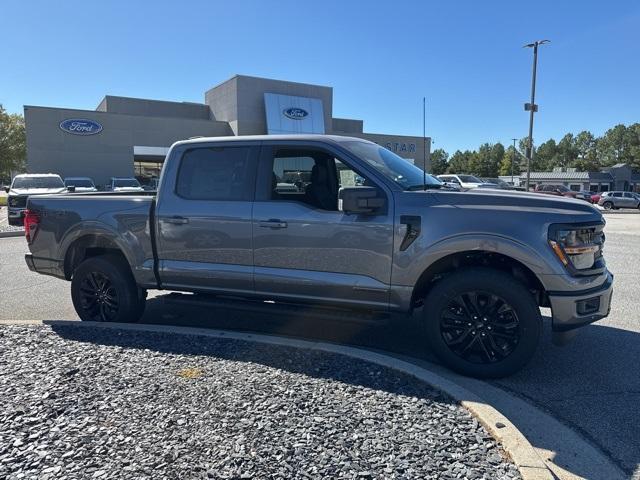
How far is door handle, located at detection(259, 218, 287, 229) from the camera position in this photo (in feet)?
14.7

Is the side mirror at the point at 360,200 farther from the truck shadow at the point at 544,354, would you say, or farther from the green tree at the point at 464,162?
the green tree at the point at 464,162

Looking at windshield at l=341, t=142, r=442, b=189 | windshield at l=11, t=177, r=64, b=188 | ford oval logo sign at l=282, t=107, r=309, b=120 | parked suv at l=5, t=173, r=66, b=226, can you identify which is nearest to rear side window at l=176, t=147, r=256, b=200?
windshield at l=341, t=142, r=442, b=189

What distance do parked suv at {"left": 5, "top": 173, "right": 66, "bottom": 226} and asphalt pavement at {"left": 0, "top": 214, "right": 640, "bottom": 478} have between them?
10.9 metres

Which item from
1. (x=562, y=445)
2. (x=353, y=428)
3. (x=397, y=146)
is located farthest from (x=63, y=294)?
(x=397, y=146)

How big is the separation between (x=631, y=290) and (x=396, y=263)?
4.97m

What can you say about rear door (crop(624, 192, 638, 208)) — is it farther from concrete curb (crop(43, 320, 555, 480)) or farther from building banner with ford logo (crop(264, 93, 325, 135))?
concrete curb (crop(43, 320, 555, 480))

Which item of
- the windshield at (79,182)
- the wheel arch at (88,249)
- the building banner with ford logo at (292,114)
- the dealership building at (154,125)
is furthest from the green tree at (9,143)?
the wheel arch at (88,249)

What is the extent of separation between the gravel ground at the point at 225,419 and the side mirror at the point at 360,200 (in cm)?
126

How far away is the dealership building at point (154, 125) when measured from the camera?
32.3 metres

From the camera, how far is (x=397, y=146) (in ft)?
158

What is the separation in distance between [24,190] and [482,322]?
18376 mm

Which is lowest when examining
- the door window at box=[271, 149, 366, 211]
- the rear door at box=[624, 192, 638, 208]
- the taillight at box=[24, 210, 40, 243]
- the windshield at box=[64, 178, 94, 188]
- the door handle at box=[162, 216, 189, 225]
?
the rear door at box=[624, 192, 638, 208]

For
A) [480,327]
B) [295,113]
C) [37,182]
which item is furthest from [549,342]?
[295,113]

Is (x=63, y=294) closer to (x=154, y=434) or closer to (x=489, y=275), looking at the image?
(x=154, y=434)
